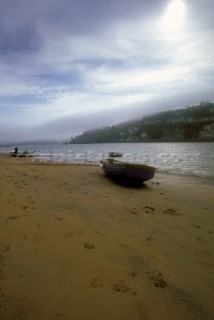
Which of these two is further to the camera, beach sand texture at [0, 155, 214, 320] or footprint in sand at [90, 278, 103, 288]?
footprint in sand at [90, 278, 103, 288]

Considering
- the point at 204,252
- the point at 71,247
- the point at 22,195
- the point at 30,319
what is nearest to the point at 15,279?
the point at 30,319

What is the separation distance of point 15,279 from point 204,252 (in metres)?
3.29

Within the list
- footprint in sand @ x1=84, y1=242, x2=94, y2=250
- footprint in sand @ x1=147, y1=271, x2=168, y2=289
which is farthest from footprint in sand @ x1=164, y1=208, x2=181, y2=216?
footprint in sand @ x1=147, y1=271, x2=168, y2=289

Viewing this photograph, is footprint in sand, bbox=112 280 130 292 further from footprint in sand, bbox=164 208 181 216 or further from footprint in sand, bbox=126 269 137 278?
footprint in sand, bbox=164 208 181 216

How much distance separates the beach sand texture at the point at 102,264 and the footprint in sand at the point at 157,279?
1 centimetres

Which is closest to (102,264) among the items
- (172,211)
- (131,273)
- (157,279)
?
(131,273)

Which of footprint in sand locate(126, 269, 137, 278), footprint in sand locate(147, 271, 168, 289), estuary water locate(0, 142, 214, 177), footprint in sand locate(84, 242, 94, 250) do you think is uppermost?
footprint in sand locate(84, 242, 94, 250)

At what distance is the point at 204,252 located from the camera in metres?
4.44

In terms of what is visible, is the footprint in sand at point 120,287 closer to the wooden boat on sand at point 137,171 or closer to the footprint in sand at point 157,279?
the footprint in sand at point 157,279

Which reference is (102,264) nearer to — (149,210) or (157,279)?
(157,279)

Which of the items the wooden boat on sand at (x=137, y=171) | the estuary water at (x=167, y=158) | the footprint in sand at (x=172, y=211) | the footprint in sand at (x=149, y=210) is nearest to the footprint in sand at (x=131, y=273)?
the footprint in sand at (x=149, y=210)

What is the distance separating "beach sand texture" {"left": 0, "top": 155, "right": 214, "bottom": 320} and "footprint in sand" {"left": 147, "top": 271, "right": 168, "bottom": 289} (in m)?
0.01

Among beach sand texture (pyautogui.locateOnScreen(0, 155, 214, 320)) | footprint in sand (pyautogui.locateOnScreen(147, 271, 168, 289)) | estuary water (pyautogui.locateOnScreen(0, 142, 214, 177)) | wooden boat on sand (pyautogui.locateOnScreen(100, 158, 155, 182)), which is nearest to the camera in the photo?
beach sand texture (pyautogui.locateOnScreen(0, 155, 214, 320))

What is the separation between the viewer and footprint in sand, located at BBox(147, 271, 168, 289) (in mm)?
3295
